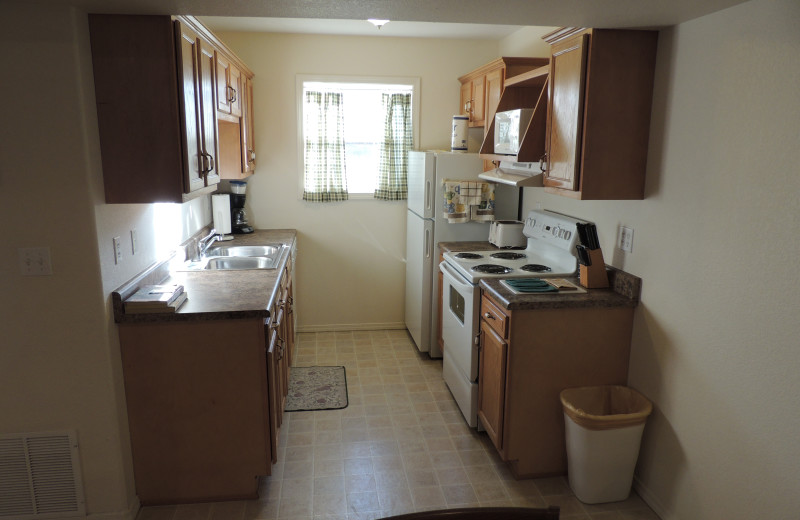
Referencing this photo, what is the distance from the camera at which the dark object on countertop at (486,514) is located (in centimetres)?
115

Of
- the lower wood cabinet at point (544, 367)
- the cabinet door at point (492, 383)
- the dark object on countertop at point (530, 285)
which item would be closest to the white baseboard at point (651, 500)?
the lower wood cabinet at point (544, 367)

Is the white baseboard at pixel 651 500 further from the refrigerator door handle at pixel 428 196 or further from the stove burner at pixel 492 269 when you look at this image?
the refrigerator door handle at pixel 428 196

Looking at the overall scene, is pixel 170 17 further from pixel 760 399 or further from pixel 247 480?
pixel 760 399

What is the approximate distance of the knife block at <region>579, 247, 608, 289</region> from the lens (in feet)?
9.29

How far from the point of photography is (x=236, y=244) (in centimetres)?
409

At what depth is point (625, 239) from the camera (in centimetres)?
276

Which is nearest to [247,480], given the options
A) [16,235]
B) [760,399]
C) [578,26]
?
[16,235]

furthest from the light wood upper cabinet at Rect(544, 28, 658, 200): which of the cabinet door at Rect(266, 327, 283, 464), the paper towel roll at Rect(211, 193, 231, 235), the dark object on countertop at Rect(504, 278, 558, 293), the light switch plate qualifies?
the paper towel roll at Rect(211, 193, 231, 235)

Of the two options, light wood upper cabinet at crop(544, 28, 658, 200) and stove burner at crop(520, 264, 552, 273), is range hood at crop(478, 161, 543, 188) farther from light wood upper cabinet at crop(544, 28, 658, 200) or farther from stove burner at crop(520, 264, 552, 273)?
stove burner at crop(520, 264, 552, 273)

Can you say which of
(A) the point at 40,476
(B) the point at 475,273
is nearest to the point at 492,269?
(B) the point at 475,273

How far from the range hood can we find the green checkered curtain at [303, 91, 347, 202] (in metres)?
1.46

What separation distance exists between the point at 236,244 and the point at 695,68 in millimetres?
3106

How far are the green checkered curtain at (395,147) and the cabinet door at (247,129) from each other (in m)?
1.09

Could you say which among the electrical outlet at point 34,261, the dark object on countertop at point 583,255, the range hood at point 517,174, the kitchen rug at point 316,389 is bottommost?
the kitchen rug at point 316,389
